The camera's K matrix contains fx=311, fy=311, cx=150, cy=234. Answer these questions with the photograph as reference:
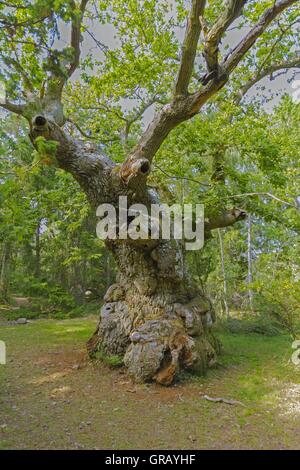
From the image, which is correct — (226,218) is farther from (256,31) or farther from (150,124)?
(256,31)

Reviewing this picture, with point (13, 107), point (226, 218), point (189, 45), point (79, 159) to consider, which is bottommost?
point (226, 218)

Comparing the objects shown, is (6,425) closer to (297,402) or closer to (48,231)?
(297,402)

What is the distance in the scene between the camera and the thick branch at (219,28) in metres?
3.60

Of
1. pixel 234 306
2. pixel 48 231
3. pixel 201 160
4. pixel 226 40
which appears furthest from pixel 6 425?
pixel 234 306

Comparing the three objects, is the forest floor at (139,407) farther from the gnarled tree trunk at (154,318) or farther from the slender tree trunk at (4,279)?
the slender tree trunk at (4,279)

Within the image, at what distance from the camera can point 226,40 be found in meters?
8.12

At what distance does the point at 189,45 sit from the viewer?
4.00m

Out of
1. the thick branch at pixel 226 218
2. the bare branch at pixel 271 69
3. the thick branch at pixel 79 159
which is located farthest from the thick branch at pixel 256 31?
the bare branch at pixel 271 69

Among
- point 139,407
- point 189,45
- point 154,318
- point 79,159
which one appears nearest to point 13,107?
point 79,159

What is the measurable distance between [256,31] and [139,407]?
16.5 ft

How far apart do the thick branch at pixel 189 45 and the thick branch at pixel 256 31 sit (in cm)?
52

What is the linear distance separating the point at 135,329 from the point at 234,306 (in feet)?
28.8

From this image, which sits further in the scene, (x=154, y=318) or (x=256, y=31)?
(x=154, y=318)

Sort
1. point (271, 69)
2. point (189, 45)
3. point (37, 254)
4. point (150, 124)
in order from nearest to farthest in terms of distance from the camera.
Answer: point (189, 45) < point (150, 124) < point (271, 69) < point (37, 254)
